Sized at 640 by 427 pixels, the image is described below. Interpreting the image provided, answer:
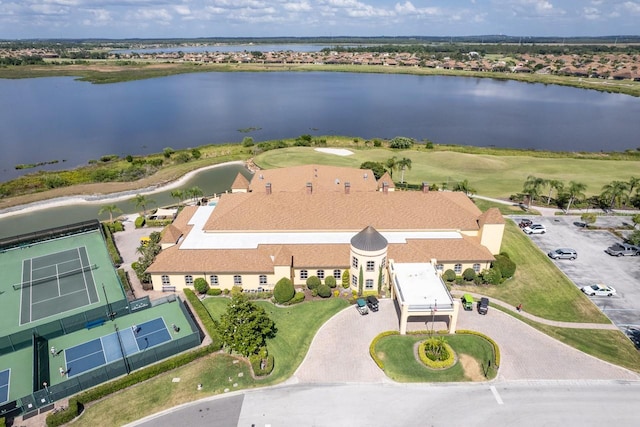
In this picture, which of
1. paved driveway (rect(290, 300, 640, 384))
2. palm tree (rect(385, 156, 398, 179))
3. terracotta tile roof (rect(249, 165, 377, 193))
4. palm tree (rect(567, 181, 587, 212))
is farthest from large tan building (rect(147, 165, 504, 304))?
palm tree (rect(385, 156, 398, 179))

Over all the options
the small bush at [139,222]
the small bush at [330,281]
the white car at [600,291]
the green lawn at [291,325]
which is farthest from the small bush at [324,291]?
the small bush at [139,222]

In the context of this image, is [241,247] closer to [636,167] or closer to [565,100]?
[636,167]

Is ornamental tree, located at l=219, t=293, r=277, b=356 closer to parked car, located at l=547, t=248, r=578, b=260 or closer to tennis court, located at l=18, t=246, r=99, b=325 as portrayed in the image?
tennis court, located at l=18, t=246, r=99, b=325

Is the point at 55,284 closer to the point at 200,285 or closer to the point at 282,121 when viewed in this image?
the point at 200,285

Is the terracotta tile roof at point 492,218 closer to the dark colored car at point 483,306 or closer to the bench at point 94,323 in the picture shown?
the dark colored car at point 483,306

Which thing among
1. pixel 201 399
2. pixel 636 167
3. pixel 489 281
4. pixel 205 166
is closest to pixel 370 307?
pixel 489 281

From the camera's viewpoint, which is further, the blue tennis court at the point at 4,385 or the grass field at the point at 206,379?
the blue tennis court at the point at 4,385
